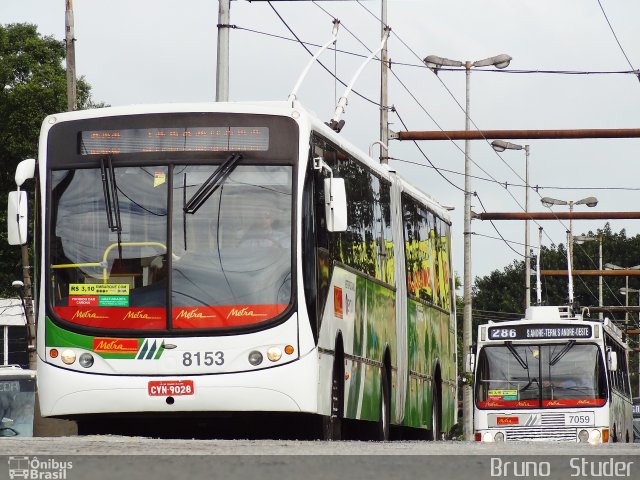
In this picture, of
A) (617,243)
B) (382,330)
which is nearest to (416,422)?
(382,330)

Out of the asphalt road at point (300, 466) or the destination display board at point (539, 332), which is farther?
the destination display board at point (539, 332)

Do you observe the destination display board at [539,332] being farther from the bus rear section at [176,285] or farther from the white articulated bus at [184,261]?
the bus rear section at [176,285]

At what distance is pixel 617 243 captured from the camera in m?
99.9

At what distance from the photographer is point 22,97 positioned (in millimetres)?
59812

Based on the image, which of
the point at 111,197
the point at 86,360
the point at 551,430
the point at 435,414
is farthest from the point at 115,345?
the point at 551,430

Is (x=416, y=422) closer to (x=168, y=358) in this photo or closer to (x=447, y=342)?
(x=447, y=342)

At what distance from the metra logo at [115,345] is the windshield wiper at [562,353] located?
48.9 feet

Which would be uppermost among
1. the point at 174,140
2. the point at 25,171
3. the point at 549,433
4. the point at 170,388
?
the point at 174,140

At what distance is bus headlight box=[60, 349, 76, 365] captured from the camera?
1468cm

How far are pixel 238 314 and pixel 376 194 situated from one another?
477 centimetres

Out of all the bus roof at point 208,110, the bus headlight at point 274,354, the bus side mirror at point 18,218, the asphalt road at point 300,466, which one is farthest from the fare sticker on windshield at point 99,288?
the asphalt road at point 300,466

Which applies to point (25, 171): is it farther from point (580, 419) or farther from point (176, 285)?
point (580, 419)

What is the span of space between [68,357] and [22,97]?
4633cm

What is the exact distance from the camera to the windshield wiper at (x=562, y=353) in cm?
2833
